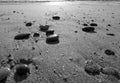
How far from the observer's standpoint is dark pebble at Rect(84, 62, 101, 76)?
2.13 m

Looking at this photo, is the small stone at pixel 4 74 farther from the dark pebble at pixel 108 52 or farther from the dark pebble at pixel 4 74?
the dark pebble at pixel 108 52

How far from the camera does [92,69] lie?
2182 mm

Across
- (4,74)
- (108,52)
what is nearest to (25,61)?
(4,74)

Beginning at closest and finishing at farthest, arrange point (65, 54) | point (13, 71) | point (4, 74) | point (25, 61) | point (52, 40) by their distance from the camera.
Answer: point (4, 74)
point (13, 71)
point (25, 61)
point (65, 54)
point (52, 40)

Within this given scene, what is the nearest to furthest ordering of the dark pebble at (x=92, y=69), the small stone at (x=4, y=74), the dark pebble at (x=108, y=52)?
the small stone at (x=4, y=74) < the dark pebble at (x=92, y=69) < the dark pebble at (x=108, y=52)

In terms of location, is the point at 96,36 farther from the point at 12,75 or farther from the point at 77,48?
the point at 12,75

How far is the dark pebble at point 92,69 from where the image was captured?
2133mm

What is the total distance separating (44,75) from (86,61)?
0.94 metres

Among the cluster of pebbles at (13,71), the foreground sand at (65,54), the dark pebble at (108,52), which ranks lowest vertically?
the foreground sand at (65,54)

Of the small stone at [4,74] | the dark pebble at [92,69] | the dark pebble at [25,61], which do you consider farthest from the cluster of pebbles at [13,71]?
the dark pebble at [92,69]

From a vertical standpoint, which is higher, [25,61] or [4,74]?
[4,74]

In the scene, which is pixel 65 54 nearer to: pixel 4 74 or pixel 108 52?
pixel 108 52

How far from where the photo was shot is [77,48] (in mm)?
3021

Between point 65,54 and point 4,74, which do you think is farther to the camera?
point 65,54
